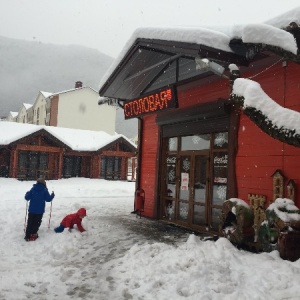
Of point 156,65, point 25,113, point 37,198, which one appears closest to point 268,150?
point 156,65

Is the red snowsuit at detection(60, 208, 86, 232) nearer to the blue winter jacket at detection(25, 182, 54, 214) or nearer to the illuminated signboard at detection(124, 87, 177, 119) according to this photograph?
the blue winter jacket at detection(25, 182, 54, 214)

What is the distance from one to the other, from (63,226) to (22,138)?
19.4 meters

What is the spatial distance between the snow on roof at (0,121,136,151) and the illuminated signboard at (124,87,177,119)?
18316mm

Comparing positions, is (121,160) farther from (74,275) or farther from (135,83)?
(74,275)

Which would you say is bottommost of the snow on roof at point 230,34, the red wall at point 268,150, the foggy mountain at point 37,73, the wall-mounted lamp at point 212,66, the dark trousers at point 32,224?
the dark trousers at point 32,224

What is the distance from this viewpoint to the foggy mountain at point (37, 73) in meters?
136

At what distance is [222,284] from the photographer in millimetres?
4375

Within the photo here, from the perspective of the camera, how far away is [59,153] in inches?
1102

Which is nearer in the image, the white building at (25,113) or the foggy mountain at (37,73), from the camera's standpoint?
the white building at (25,113)

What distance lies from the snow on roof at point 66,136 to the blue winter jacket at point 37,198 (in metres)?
18.7

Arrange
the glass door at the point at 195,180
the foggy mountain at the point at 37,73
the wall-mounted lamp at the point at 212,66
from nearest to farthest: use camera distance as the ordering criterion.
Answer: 1. the wall-mounted lamp at the point at 212,66
2. the glass door at the point at 195,180
3. the foggy mountain at the point at 37,73

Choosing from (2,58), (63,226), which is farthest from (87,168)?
(2,58)

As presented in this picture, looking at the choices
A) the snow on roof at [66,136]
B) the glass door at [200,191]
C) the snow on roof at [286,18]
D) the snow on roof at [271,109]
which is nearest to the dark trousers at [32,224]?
the glass door at [200,191]

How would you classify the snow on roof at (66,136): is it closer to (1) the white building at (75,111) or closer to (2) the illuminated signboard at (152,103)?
(1) the white building at (75,111)
